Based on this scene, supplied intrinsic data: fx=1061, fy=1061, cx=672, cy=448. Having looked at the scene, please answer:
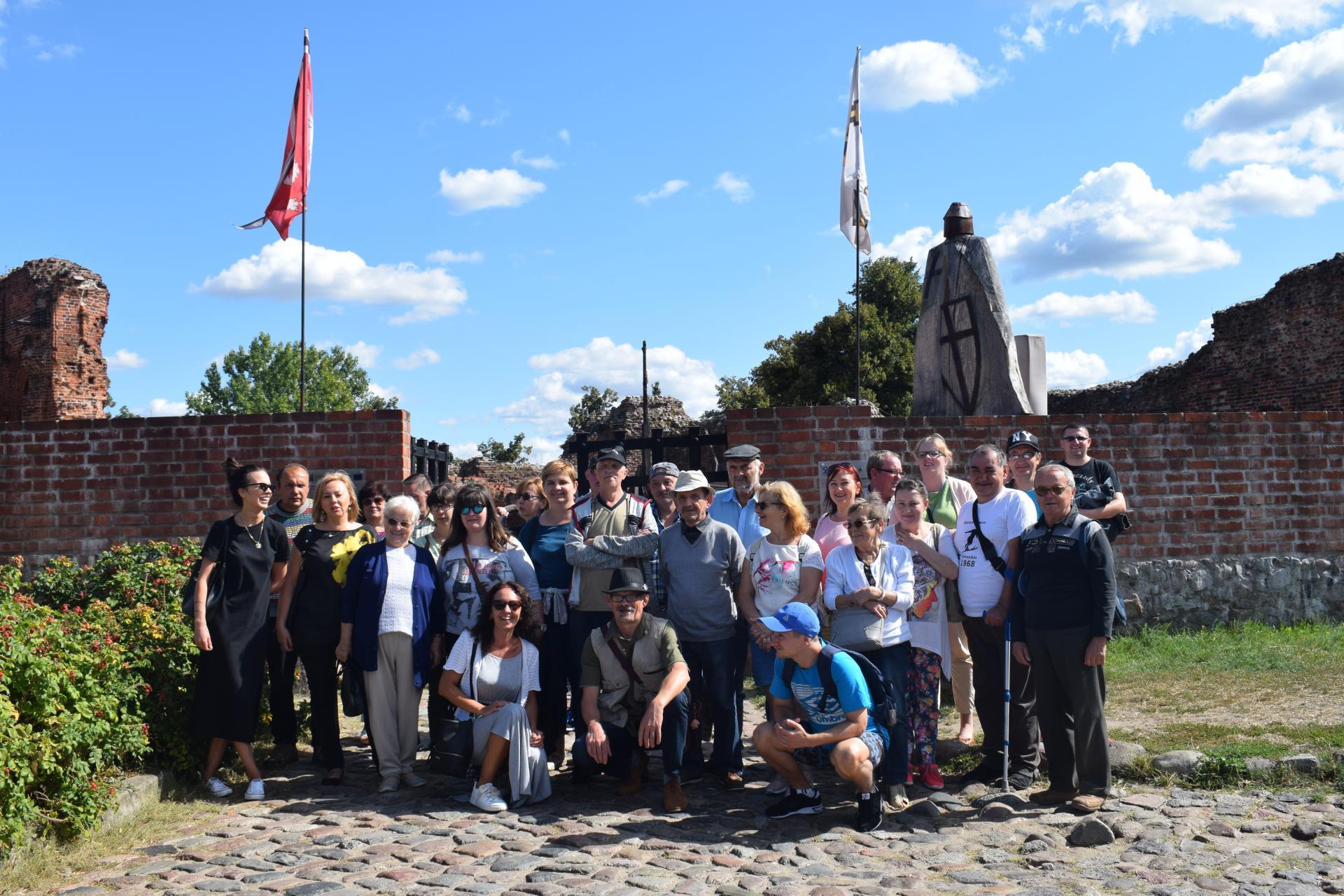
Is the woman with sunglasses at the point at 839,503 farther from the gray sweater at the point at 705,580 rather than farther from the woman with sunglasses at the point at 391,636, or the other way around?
the woman with sunglasses at the point at 391,636

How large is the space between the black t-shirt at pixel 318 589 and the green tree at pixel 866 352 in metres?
24.8

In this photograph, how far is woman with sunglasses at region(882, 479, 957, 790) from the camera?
544 cm

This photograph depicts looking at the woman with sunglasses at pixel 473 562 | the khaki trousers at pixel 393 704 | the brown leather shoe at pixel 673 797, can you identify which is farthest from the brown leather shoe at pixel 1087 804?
the khaki trousers at pixel 393 704

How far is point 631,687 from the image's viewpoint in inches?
215

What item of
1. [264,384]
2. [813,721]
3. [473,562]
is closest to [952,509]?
[813,721]

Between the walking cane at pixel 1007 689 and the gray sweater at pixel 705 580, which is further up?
the gray sweater at pixel 705 580

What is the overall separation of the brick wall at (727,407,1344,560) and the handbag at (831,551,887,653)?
3055 millimetres

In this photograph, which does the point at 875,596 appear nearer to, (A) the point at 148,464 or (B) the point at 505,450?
(A) the point at 148,464

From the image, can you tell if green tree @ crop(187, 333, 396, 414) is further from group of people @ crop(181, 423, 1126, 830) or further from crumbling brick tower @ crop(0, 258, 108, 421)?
group of people @ crop(181, 423, 1126, 830)

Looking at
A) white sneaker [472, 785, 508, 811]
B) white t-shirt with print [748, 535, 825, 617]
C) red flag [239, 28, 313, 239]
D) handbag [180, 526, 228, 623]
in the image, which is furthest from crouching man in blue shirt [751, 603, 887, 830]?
red flag [239, 28, 313, 239]

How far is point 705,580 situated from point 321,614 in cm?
213

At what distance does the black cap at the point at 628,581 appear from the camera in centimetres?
534

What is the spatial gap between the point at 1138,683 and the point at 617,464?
417 centimetres

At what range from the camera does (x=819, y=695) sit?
4.90 m
